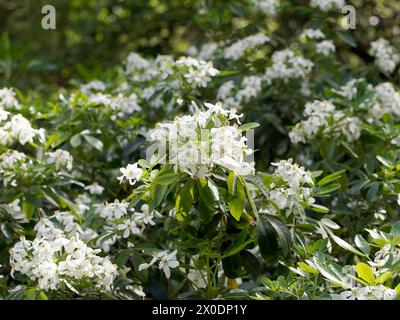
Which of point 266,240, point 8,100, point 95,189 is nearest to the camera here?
point 266,240

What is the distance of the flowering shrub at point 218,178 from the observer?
67.2 inches

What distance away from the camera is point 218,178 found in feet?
5.51

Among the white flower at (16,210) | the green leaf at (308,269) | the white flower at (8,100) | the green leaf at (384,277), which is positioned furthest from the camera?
the white flower at (8,100)

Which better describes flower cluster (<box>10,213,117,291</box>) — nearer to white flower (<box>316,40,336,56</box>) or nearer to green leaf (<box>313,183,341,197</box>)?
green leaf (<box>313,183,341,197</box>)

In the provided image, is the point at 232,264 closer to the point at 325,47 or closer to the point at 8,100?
the point at 8,100

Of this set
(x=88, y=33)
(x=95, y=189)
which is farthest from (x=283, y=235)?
(x=88, y=33)

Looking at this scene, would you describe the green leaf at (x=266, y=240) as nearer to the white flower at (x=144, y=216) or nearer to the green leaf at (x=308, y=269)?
the green leaf at (x=308, y=269)

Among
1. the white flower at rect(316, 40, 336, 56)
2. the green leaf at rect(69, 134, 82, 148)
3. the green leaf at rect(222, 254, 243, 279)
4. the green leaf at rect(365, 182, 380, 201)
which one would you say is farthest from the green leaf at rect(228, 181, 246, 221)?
the white flower at rect(316, 40, 336, 56)

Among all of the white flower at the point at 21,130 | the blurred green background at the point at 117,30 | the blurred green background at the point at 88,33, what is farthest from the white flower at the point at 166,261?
the blurred green background at the point at 88,33

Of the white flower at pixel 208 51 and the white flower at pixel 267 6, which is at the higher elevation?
the white flower at pixel 267 6
